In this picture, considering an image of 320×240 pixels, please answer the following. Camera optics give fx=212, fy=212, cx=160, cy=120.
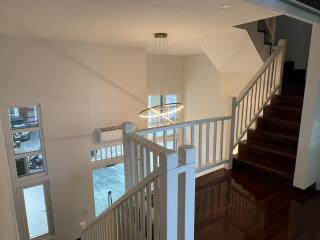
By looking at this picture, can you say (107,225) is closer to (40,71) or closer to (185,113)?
(40,71)

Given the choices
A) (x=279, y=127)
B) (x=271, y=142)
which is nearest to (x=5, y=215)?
(x=271, y=142)

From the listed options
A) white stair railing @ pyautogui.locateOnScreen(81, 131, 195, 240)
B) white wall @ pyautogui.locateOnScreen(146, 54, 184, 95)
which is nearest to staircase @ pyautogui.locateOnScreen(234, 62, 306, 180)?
white stair railing @ pyautogui.locateOnScreen(81, 131, 195, 240)

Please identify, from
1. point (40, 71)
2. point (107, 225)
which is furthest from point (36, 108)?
point (107, 225)

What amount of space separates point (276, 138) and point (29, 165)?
474 cm

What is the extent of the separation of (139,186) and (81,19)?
227 centimetres

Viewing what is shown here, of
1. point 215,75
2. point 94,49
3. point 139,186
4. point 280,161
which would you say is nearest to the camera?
point 139,186

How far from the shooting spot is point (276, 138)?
3217mm

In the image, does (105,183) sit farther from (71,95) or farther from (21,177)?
(71,95)

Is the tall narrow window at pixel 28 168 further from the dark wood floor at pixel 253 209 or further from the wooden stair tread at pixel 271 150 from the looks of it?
the wooden stair tread at pixel 271 150

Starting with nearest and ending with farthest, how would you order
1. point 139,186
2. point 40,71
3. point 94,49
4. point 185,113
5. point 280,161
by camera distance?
point 139,186, point 280,161, point 40,71, point 94,49, point 185,113

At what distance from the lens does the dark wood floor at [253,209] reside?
1.99m

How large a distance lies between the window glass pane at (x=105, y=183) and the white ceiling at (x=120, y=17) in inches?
134

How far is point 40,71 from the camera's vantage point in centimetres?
417

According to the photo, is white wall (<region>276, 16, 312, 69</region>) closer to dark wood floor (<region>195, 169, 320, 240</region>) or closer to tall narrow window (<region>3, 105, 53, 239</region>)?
dark wood floor (<region>195, 169, 320, 240</region>)
